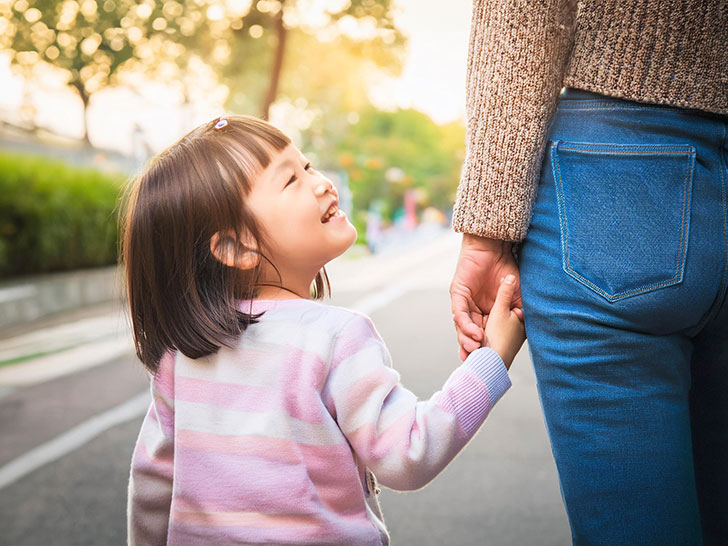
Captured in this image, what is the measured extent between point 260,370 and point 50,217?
25.5 feet

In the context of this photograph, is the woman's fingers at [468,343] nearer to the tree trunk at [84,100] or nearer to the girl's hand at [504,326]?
the girl's hand at [504,326]

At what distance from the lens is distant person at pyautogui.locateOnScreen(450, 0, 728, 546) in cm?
115

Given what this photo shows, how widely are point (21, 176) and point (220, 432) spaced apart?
7.62 meters

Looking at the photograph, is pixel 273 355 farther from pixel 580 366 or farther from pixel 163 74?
pixel 163 74

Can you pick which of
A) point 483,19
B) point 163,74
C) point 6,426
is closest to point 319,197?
point 483,19

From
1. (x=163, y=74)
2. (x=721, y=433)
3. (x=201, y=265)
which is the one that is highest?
(x=201, y=265)

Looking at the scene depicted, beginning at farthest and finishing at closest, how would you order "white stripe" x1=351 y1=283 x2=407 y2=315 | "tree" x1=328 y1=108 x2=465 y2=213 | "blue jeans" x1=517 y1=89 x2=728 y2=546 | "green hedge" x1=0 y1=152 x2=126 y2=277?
"tree" x1=328 y1=108 x2=465 y2=213 → "green hedge" x1=0 y1=152 x2=126 y2=277 → "white stripe" x1=351 y1=283 x2=407 y2=315 → "blue jeans" x1=517 y1=89 x2=728 y2=546

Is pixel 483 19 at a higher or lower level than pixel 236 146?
higher

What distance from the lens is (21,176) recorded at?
26.2ft

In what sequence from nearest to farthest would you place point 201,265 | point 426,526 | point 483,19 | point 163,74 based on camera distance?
point 483,19 < point 201,265 < point 426,526 < point 163,74

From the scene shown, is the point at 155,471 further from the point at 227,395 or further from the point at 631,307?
the point at 631,307

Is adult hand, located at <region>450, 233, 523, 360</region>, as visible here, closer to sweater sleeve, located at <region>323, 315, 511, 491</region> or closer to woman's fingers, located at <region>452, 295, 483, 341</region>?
woman's fingers, located at <region>452, 295, 483, 341</region>

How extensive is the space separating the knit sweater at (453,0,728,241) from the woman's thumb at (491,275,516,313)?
0.12 m

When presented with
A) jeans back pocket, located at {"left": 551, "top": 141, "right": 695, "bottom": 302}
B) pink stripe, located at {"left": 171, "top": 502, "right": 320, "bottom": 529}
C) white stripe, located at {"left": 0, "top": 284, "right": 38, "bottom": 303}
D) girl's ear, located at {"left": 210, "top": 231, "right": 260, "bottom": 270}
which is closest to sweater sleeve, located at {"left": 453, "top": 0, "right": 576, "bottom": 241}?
jeans back pocket, located at {"left": 551, "top": 141, "right": 695, "bottom": 302}
